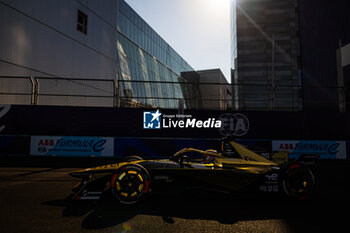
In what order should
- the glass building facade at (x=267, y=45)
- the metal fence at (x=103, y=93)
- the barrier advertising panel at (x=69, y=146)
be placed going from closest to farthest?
the barrier advertising panel at (x=69, y=146), the metal fence at (x=103, y=93), the glass building facade at (x=267, y=45)

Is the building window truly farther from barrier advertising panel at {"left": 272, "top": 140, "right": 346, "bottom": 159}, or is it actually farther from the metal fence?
barrier advertising panel at {"left": 272, "top": 140, "right": 346, "bottom": 159}

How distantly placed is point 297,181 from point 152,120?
718 cm

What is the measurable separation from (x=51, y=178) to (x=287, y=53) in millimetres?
38587

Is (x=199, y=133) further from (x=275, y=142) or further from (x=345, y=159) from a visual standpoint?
(x=345, y=159)

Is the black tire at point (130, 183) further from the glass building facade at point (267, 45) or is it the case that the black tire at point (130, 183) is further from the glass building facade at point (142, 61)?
the glass building facade at point (267, 45)

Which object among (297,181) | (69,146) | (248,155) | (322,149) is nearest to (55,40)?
(69,146)

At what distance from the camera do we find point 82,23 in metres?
17.3

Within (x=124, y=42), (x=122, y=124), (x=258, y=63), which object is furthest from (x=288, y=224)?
(x=258, y=63)

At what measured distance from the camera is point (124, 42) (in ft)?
90.2

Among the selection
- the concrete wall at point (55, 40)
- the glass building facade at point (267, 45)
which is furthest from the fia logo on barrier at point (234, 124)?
the glass building facade at point (267, 45)

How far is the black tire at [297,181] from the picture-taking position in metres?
4.27

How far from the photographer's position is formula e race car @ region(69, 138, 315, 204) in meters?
3.93

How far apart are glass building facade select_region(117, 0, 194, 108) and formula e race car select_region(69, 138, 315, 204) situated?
15070 mm

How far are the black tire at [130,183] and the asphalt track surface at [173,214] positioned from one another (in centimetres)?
18
